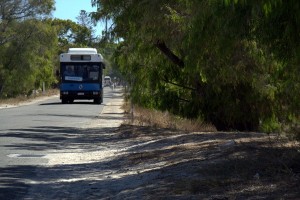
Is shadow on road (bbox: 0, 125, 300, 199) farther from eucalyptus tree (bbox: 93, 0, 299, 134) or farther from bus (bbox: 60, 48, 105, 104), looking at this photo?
bus (bbox: 60, 48, 105, 104)

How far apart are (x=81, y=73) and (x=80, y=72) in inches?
5.2

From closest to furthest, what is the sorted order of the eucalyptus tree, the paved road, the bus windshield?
1. the eucalyptus tree
2. the paved road
3. the bus windshield

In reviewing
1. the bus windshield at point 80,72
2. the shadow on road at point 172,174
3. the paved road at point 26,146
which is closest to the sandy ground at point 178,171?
the shadow on road at point 172,174

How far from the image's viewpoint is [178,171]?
38.5 feet

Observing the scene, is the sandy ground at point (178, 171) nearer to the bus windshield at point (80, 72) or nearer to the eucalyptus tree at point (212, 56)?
the eucalyptus tree at point (212, 56)

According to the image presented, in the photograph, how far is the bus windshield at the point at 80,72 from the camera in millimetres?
45619

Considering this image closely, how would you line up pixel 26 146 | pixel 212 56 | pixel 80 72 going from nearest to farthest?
pixel 212 56
pixel 26 146
pixel 80 72

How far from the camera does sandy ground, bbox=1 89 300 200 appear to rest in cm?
966

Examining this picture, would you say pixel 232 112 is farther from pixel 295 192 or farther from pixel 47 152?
pixel 295 192

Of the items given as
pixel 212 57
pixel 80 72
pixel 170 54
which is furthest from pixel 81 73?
pixel 212 57

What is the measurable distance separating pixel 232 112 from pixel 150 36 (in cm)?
654

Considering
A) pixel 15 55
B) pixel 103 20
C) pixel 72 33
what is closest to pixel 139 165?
pixel 103 20

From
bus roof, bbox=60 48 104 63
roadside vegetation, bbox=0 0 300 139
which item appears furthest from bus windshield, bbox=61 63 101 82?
roadside vegetation, bbox=0 0 300 139

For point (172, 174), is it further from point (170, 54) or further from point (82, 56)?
point (82, 56)
